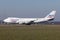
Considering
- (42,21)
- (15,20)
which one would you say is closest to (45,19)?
(42,21)

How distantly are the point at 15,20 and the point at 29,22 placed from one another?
15880 millimetres

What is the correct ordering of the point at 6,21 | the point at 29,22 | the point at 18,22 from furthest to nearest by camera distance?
the point at 6,21, the point at 18,22, the point at 29,22

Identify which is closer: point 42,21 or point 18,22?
point 18,22

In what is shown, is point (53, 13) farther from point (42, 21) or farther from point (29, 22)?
point (29, 22)

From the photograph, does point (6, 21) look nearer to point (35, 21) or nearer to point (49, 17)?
point (35, 21)

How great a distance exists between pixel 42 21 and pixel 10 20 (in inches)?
707

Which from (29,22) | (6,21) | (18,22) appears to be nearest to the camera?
(29,22)

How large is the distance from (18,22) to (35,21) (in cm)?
1264

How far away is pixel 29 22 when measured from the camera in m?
109

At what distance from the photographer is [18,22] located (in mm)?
116750

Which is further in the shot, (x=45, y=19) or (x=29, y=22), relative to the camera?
(x=45, y=19)

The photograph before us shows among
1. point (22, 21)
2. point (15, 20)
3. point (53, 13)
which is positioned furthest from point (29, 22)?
point (53, 13)

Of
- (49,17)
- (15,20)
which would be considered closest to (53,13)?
(49,17)

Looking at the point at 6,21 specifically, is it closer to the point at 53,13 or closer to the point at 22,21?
the point at 22,21
